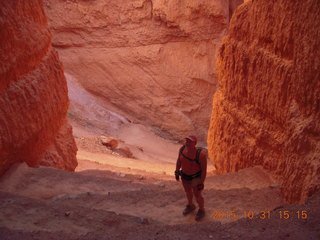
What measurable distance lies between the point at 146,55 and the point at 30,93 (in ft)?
39.9

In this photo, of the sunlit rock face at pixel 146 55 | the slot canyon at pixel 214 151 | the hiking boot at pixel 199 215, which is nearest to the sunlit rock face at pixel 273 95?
the slot canyon at pixel 214 151

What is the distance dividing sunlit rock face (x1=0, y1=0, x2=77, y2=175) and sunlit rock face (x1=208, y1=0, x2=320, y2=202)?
2.95 m

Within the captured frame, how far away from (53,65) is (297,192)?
442cm

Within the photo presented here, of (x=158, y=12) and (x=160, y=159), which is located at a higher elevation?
(x=158, y=12)

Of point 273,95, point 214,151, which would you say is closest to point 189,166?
point 273,95

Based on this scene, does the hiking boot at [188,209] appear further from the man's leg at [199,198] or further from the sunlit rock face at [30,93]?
the sunlit rock face at [30,93]

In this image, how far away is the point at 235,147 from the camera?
5801 mm

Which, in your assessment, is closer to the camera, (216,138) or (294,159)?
(294,159)

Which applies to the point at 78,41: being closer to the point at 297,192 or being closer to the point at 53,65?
the point at 53,65

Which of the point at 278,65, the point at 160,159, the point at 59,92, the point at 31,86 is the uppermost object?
the point at 278,65

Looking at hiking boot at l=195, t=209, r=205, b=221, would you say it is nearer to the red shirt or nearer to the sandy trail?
the sandy trail

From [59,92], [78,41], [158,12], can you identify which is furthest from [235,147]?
[78,41]

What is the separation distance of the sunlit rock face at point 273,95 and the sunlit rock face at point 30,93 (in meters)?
2.95

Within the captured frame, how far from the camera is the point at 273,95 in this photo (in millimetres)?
4520
